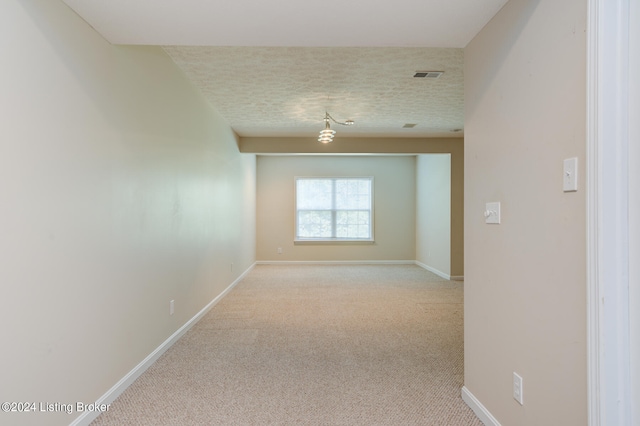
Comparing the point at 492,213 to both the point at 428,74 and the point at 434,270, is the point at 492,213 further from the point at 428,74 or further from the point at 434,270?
the point at 434,270

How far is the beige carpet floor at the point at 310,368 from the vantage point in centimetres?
222

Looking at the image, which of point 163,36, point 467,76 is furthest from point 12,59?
point 467,76

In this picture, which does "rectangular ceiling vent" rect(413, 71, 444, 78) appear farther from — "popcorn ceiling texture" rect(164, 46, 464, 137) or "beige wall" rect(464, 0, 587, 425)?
"beige wall" rect(464, 0, 587, 425)

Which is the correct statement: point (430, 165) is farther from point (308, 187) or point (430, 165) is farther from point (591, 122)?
point (591, 122)

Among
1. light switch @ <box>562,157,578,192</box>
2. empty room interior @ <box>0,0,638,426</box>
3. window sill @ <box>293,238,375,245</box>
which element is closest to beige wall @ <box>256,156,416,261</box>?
window sill @ <box>293,238,375,245</box>

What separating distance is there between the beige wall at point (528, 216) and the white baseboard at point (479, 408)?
4 cm

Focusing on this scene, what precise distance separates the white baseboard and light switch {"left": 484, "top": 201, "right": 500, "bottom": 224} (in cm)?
101

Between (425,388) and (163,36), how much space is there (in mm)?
2659

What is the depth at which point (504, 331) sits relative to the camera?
1.94 m

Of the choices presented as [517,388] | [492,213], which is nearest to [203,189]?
[492,213]

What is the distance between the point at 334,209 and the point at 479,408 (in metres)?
6.87

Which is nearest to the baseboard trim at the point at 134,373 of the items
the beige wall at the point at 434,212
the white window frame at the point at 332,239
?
the beige wall at the point at 434,212

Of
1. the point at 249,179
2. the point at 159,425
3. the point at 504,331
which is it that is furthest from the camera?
the point at 249,179

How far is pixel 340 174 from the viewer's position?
891cm
